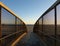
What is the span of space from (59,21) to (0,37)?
2.26 meters

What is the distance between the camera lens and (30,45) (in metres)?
9.80

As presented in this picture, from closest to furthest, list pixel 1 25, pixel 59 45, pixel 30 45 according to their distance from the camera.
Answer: pixel 59 45 < pixel 1 25 < pixel 30 45


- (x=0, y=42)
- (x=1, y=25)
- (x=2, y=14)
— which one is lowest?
(x=0, y=42)

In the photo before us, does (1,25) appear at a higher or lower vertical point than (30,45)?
higher

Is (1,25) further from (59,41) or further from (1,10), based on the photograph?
(59,41)

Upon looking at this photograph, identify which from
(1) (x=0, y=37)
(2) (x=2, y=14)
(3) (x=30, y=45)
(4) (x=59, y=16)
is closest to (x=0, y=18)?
(2) (x=2, y=14)

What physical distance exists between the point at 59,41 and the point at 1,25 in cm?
225

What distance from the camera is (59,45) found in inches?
229

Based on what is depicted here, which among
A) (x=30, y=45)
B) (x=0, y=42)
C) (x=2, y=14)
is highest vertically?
(x=2, y=14)

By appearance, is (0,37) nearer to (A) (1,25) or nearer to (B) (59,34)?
(A) (1,25)

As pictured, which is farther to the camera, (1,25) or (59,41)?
(1,25)

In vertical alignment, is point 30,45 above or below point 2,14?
below

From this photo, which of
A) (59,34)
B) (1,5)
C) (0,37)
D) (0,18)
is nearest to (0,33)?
(0,37)

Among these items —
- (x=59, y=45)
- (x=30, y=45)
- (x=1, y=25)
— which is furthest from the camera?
(x=30, y=45)
